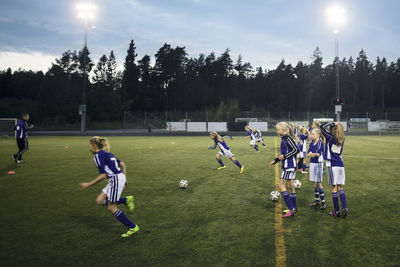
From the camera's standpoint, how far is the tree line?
2795 inches

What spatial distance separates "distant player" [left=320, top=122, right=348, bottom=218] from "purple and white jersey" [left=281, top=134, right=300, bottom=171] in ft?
1.91

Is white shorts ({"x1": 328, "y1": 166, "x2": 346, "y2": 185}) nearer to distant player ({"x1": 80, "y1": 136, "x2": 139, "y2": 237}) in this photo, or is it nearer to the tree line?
distant player ({"x1": 80, "y1": 136, "x2": 139, "y2": 237})

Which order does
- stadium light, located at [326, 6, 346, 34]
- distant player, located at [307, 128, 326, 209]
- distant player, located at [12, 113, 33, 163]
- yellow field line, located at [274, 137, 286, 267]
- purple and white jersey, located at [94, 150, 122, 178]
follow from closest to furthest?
1. yellow field line, located at [274, 137, 286, 267]
2. purple and white jersey, located at [94, 150, 122, 178]
3. distant player, located at [307, 128, 326, 209]
4. distant player, located at [12, 113, 33, 163]
5. stadium light, located at [326, 6, 346, 34]

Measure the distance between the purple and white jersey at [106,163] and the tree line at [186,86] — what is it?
51.9 m

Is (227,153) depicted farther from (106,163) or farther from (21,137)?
(21,137)

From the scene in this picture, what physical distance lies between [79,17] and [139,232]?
3717 cm

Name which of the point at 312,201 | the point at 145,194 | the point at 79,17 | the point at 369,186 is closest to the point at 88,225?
the point at 145,194

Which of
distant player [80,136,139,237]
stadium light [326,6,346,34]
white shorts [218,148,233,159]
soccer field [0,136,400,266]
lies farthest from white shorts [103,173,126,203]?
stadium light [326,6,346,34]

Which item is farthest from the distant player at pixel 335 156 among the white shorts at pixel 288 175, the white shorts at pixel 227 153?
the white shorts at pixel 227 153

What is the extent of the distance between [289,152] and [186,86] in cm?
8778

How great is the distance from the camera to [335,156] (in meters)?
5.36

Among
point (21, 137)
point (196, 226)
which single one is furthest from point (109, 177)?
point (21, 137)

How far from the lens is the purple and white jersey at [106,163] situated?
452 cm

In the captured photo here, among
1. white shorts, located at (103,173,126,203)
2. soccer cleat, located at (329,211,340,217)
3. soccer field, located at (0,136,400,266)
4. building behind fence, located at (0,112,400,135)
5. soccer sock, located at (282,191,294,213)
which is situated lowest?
soccer field, located at (0,136,400,266)
